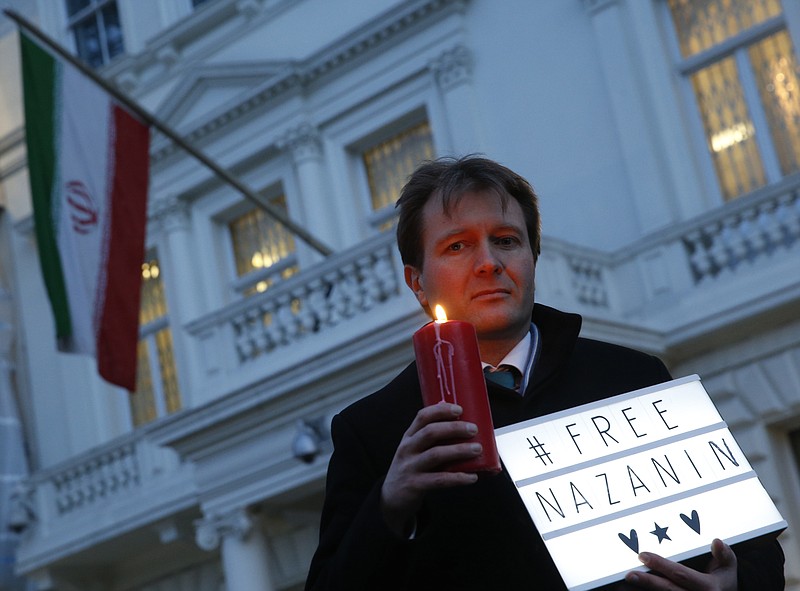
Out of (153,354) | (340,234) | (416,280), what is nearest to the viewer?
(416,280)

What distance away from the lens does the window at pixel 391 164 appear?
1388cm

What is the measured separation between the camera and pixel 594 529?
212cm

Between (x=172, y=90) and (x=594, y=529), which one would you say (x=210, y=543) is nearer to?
(x=172, y=90)

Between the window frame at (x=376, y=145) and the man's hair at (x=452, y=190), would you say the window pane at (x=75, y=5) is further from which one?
the man's hair at (x=452, y=190)

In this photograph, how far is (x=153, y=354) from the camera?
16.3 meters

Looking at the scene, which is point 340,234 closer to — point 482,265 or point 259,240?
point 259,240

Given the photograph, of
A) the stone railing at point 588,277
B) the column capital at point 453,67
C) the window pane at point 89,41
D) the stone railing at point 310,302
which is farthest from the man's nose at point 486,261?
the window pane at point 89,41

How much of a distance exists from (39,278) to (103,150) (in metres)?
5.41

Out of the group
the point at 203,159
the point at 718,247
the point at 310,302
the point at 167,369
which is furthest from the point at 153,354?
the point at 718,247

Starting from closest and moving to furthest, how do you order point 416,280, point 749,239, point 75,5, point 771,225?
point 416,280
point 771,225
point 749,239
point 75,5

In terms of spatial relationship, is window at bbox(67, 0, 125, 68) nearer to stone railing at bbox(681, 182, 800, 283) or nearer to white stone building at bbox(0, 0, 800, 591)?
white stone building at bbox(0, 0, 800, 591)

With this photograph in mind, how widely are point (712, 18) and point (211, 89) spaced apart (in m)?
5.97

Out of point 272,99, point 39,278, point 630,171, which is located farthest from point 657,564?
point 39,278

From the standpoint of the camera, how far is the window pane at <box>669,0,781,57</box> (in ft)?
38.5
